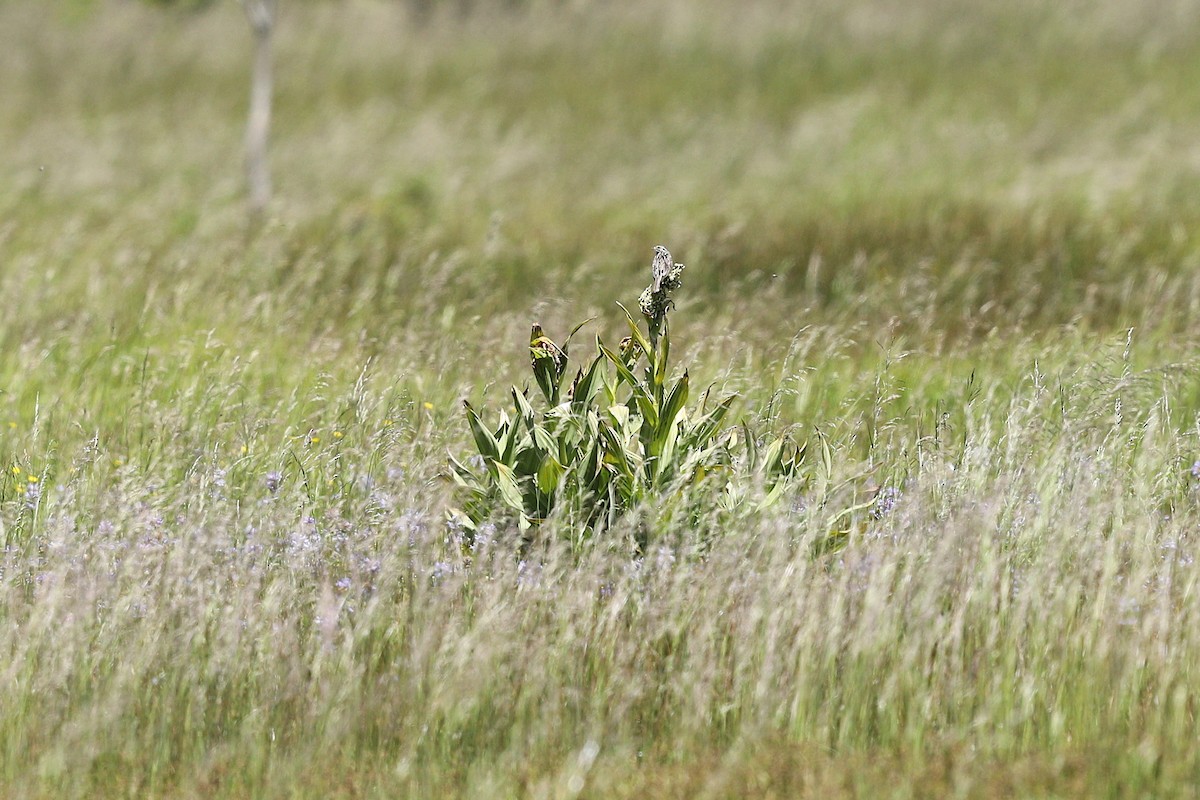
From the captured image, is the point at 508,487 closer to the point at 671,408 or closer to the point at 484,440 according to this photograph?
the point at 484,440

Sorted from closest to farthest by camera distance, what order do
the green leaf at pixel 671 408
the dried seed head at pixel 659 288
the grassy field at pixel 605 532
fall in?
the grassy field at pixel 605 532
the dried seed head at pixel 659 288
the green leaf at pixel 671 408

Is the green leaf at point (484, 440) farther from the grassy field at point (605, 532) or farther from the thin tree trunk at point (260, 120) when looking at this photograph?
the thin tree trunk at point (260, 120)

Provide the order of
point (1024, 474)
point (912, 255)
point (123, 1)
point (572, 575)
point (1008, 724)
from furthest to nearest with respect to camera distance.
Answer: point (123, 1), point (912, 255), point (1024, 474), point (572, 575), point (1008, 724)

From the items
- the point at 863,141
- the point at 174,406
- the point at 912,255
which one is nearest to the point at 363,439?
the point at 174,406

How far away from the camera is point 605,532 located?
15.0 feet

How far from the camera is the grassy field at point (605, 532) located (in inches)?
140

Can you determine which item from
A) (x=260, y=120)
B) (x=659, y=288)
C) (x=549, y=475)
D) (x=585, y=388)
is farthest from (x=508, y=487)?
(x=260, y=120)

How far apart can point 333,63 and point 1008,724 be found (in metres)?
17.0

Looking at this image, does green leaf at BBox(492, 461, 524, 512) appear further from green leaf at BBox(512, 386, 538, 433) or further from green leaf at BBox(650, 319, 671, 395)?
green leaf at BBox(650, 319, 671, 395)

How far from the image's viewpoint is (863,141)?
15328 mm

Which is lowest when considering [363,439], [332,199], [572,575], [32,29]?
[572,575]

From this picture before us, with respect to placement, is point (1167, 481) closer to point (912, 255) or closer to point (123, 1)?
point (912, 255)

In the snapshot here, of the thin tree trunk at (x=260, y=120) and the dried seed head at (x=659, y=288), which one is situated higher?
the thin tree trunk at (x=260, y=120)

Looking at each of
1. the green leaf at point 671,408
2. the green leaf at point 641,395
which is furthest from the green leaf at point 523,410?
the green leaf at point 671,408
